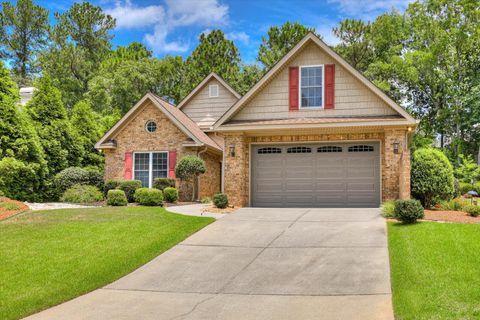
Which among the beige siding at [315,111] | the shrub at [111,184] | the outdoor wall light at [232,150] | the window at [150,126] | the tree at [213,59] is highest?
the tree at [213,59]

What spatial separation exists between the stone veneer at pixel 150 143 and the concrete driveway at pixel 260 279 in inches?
366

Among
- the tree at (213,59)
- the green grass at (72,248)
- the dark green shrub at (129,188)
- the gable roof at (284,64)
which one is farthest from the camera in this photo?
the tree at (213,59)

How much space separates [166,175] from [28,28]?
3379cm

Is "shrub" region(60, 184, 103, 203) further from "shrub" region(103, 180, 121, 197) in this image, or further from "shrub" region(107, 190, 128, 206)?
"shrub" region(107, 190, 128, 206)

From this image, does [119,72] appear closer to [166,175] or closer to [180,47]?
[180,47]

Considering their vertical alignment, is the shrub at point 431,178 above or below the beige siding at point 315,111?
below

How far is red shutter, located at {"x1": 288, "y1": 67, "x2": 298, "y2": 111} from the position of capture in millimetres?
17812

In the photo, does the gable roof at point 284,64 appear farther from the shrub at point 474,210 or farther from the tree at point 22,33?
the tree at point 22,33

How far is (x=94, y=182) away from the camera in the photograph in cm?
2323

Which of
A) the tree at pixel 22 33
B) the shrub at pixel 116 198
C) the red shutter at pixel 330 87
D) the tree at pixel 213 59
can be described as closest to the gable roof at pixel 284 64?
the red shutter at pixel 330 87

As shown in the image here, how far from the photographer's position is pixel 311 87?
17.9m

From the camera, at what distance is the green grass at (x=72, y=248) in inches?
328

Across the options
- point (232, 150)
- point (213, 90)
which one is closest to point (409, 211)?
point (232, 150)

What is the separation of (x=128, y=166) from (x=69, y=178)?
2949 mm
